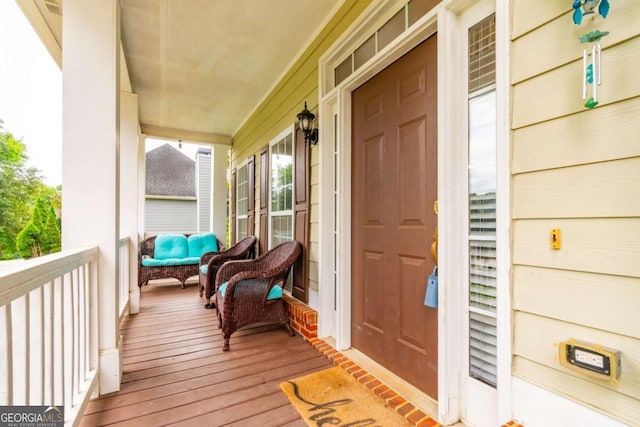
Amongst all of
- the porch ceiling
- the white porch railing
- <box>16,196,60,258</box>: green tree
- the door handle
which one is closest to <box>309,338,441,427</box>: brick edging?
the door handle

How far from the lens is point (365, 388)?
1.86 meters

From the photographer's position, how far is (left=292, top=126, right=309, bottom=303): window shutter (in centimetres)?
292

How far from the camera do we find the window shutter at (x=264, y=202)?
13.7 ft

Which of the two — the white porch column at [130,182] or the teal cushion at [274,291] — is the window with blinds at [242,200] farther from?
the teal cushion at [274,291]

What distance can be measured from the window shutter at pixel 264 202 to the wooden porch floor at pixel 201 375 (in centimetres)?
131

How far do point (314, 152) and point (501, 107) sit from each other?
5.97 ft

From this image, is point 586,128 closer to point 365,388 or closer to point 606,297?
point 606,297

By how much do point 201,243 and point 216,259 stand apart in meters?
1.97

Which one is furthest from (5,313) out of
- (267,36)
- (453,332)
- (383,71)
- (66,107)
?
(267,36)

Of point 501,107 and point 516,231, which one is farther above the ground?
point 501,107

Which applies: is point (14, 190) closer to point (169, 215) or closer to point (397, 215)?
point (397, 215)

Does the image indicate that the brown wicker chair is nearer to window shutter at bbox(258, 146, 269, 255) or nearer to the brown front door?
the brown front door

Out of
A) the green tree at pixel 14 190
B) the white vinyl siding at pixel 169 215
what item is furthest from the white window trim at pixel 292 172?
the white vinyl siding at pixel 169 215
